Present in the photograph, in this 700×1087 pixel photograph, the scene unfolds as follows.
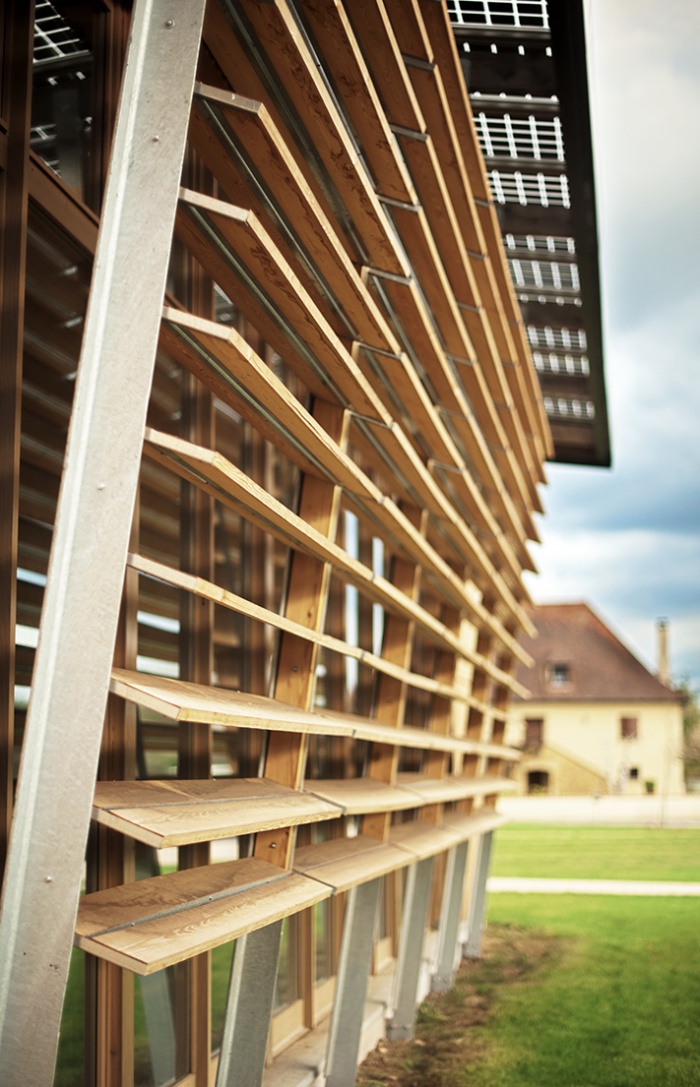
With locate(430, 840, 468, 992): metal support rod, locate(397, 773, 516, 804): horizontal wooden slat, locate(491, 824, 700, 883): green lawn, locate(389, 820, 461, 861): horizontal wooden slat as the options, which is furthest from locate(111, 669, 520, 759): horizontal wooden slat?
locate(491, 824, 700, 883): green lawn

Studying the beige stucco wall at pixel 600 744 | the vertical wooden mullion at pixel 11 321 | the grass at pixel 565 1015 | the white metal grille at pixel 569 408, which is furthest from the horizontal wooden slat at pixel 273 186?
the beige stucco wall at pixel 600 744

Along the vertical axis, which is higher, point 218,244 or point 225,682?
point 218,244

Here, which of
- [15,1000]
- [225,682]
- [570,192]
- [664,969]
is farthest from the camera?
[664,969]

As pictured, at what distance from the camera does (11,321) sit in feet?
11.1

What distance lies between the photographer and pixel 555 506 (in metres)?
194

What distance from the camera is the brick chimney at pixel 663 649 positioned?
58688 millimetres

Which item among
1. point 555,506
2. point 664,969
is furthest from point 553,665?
point 555,506

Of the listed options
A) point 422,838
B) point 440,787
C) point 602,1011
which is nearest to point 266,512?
point 422,838

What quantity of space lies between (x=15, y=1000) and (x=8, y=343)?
185 cm

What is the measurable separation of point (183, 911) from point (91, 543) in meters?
0.93

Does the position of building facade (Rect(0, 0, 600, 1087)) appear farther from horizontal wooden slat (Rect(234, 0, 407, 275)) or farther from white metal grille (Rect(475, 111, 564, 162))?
white metal grille (Rect(475, 111, 564, 162))

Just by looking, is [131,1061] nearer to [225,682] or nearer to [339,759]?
[225,682]

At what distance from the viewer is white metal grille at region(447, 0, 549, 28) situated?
18.3 feet

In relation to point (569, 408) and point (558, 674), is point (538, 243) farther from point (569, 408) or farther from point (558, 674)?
point (558, 674)
